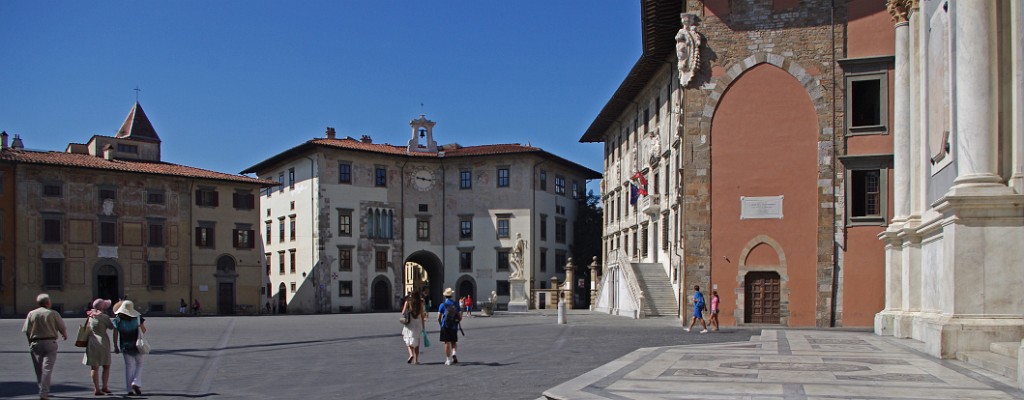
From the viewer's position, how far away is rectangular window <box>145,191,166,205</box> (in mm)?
52781

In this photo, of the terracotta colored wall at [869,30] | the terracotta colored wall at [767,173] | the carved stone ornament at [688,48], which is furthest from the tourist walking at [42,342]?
the terracotta colored wall at [869,30]

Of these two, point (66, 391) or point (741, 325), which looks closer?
point (66, 391)

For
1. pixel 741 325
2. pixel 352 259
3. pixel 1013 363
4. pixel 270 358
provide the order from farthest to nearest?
1. pixel 352 259
2. pixel 741 325
3. pixel 270 358
4. pixel 1013 363

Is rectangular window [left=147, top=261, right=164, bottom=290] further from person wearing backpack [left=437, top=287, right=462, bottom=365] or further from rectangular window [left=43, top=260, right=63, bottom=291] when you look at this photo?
person wearing backpack [left=437, top=287, right=462, bottom=365]

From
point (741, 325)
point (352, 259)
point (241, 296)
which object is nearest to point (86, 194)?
point (241, 296)

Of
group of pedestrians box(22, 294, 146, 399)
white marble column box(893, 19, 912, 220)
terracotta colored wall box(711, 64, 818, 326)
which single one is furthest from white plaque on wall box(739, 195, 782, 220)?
group of pedestrians box(22, 294, 146, 399)

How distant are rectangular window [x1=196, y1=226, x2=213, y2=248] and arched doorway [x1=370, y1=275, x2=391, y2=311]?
11648mm

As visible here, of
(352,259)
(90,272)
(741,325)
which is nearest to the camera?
(741,325)

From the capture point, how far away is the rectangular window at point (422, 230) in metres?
64.5

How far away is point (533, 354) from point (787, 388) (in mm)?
7900

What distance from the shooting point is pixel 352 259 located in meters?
60.8

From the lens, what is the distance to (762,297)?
31516 mm

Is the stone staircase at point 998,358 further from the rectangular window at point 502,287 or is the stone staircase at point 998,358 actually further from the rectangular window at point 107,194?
the rectangular window at point 502,287

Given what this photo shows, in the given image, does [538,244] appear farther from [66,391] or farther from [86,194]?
[66,391]
